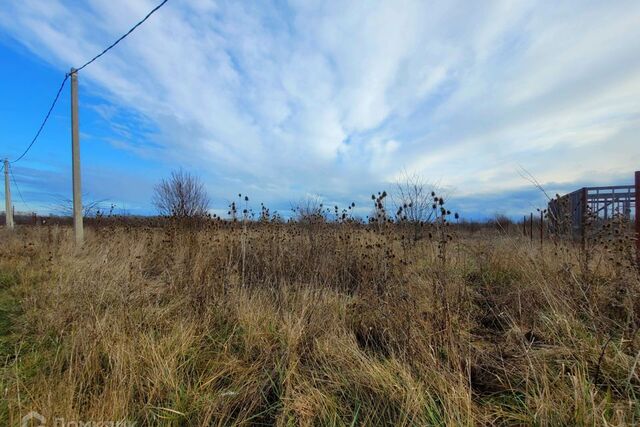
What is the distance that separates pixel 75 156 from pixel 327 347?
11.2 metres

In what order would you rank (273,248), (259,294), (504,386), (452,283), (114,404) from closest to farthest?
(114,404)
(504,386)
(452,283)
(259,294)
(273,248)

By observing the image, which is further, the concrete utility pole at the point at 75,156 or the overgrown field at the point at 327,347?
the concrete utility pole at the point at 75,156

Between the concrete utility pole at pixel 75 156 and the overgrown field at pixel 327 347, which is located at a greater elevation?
the concrete utility pole at pixel 75 156

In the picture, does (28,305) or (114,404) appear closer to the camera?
(114,404)

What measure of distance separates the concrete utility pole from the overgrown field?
5.73m

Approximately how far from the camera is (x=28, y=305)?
14.7 ft

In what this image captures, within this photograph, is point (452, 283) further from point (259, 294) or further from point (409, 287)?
point (259, 294)

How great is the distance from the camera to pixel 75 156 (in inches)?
425

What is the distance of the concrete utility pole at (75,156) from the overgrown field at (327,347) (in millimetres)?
5734

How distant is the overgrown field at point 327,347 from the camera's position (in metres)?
2.36

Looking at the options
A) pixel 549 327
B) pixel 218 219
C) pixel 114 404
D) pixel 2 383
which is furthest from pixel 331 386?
pixel 218 219

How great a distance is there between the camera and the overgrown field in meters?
2.36

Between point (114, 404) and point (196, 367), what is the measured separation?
0.77m

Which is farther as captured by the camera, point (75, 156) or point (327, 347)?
point (75, 156)
